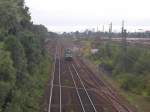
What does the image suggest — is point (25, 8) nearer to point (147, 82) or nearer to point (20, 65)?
point (147, 82)

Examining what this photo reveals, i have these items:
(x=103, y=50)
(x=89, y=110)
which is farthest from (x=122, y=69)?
(x=103, y=50)

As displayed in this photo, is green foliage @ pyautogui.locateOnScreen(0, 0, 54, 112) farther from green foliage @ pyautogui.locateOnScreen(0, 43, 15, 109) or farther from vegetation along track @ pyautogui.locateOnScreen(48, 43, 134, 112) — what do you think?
vegetation along track @ pyautogui.locateOnScreen(48, 43, 134, 112)

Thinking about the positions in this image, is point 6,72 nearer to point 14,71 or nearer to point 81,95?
point 14,71

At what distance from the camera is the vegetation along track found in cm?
2827

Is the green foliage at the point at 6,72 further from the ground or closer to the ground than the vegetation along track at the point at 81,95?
further from the ground

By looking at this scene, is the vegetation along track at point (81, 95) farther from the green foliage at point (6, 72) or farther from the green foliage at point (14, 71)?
the green foliage at point (6, 72)

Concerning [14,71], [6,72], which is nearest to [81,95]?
[14,71]

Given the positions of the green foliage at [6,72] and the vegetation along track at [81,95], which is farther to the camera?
the vegetation along track at [81,95]

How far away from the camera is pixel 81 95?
33719 mm

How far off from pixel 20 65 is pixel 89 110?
19.0 feet

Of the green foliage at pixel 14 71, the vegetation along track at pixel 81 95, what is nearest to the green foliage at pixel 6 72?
the green foliage at pixel 14 71

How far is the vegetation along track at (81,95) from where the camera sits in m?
28.3

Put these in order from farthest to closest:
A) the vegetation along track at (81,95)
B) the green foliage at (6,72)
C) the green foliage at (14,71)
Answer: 1. the vegetation along track at (81,95)
2. the green foliage at (14,71)
3. the green foliage at (6,72)

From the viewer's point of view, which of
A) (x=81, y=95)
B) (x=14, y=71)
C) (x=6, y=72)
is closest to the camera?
(x=6, y=72)
